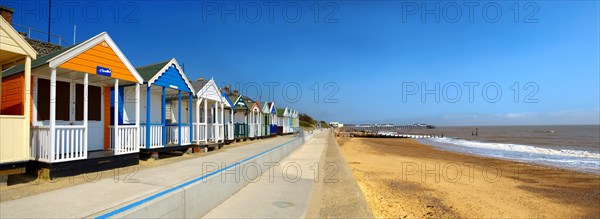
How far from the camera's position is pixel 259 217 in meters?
5.84

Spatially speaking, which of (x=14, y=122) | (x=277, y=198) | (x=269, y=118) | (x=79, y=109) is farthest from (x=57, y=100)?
(x=269, y=118)

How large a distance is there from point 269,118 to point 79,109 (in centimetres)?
2130

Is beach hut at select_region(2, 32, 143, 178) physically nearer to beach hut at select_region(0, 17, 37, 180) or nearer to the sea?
beach hut at select_region(0, 17, 37, 180)

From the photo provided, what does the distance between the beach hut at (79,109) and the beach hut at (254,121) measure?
14144 mm

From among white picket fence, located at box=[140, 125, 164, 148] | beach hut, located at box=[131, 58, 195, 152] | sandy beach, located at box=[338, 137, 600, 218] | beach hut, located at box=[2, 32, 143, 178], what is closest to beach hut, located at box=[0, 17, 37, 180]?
beach hut, located at box=[2, 32, 143, 178]

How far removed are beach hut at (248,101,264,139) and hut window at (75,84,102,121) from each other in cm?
1426

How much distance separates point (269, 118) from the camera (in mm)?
30391

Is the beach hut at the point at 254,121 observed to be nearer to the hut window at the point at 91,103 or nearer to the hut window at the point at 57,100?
the hut window at the point at 91,103

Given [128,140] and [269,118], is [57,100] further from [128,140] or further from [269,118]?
[269,118]

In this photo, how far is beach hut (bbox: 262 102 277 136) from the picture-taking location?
94.2ft

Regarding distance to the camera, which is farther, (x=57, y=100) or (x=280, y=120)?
(x=280, y=120)

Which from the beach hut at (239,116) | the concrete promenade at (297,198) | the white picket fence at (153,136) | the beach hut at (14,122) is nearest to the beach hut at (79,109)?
the beach hut at (14,122)

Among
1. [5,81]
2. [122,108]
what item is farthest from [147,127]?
[5,81]

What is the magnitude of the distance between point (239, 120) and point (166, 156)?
42.5 ft
